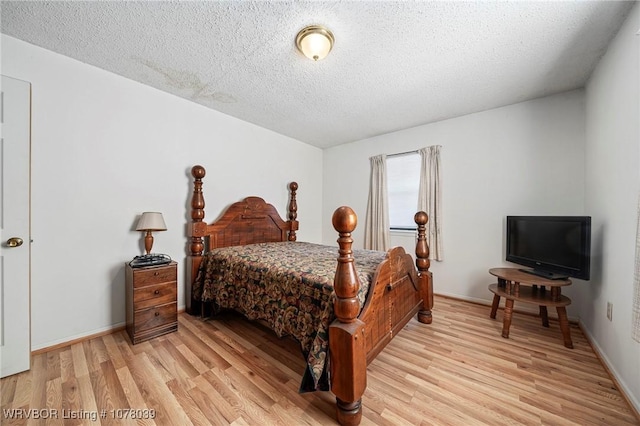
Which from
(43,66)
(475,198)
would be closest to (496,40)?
(475,198)

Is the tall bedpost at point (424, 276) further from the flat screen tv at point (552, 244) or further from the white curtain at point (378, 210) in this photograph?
the white curtain at point (378, 210)

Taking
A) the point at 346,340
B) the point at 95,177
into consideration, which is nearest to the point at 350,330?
the point at 346,340

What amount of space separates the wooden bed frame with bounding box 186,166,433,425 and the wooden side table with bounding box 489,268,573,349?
63cm

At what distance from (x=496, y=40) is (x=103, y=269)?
12.2ft

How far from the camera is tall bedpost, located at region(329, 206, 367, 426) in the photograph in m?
1.21

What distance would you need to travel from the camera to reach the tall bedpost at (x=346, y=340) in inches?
47.6

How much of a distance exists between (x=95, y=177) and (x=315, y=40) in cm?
220

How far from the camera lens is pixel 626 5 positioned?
1419mm

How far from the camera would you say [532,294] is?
2139 millimetres

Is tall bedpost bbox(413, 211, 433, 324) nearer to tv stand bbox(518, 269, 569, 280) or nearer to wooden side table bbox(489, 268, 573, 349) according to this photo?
wooden side table bbox(489, 268, 573, 349)

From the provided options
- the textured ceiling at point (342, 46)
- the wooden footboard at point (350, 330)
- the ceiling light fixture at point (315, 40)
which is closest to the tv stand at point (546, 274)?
the wooden footboard at point (350, 330)

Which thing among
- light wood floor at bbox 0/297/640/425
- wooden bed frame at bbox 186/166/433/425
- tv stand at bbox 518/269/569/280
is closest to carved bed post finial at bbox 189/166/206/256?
wooden bed frame at bbox 186/166/433/425

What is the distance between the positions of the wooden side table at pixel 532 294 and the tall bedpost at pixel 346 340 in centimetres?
164

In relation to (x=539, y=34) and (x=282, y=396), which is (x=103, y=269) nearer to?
(x=282, y=396)
